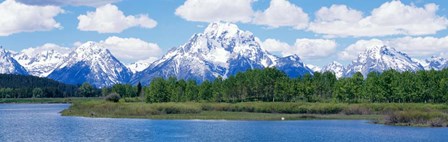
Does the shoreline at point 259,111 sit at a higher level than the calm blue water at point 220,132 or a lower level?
higher

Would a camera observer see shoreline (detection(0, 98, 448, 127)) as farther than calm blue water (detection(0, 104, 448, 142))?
Yes

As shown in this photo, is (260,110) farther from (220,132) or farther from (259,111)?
(220,132)

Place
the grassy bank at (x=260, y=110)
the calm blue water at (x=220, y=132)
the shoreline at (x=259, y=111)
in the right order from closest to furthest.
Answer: the calm blue water at (x=220, y=132) → the shoreline at (x=259, y=111) → the grassy bank at (x=260, y=110)

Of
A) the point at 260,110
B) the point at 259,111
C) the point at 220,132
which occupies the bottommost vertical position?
the point at 220,132

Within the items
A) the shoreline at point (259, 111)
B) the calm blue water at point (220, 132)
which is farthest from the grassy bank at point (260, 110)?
the calm blue water at point (220, 132)

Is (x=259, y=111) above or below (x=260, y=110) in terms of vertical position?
below

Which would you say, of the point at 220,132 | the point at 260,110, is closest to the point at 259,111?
the point at 260,110

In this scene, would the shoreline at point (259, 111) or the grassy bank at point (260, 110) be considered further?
the grassy bank at point (260, 110)

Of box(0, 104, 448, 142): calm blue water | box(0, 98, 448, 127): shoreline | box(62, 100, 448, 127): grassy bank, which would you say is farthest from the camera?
box(62, 100, 448, 127): grassy bank

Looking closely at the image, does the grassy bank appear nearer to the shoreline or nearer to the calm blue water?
the shoreline

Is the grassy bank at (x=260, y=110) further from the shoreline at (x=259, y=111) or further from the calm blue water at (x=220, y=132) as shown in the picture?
the calm blue water at (x=220, y=132)

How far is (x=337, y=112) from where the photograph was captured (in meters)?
144

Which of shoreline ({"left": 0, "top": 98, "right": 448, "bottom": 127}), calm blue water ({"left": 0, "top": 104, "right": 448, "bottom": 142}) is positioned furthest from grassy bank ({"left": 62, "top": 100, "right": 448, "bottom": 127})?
calm blue water ({"left": 0, "top": 104, "right": 448, "bottom": 142})

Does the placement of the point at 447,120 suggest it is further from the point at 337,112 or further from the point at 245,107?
the point at 245,107
